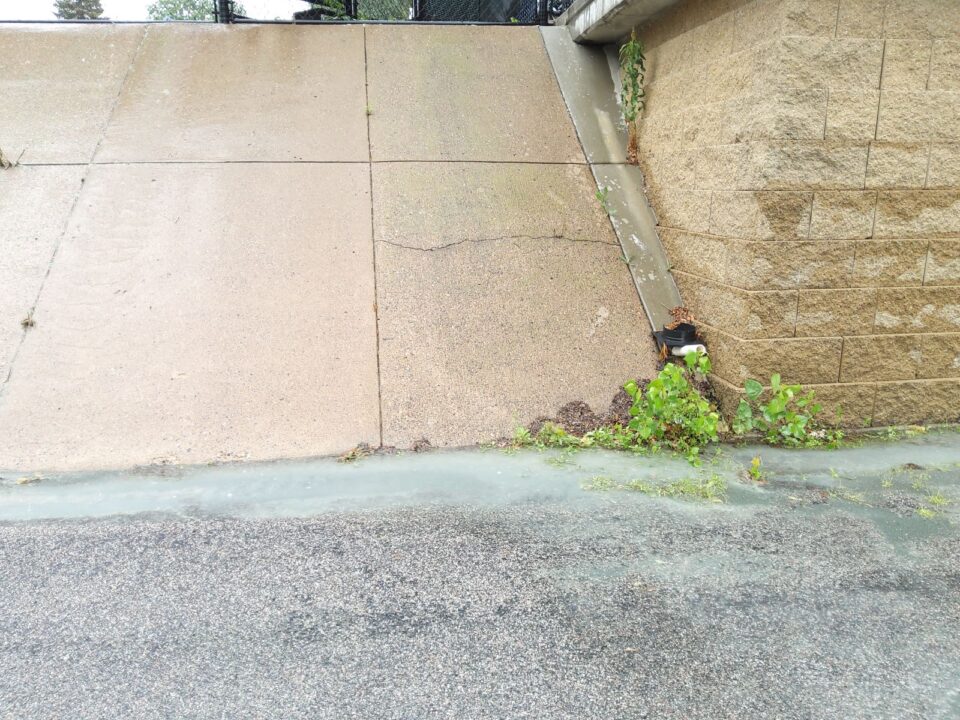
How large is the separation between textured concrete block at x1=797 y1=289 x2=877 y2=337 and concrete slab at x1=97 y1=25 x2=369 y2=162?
331 cm

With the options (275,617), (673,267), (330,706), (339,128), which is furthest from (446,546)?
(339,128)

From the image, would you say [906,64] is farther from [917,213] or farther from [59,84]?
[59,84]

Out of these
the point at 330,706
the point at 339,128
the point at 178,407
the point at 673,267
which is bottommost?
the point at 330,706

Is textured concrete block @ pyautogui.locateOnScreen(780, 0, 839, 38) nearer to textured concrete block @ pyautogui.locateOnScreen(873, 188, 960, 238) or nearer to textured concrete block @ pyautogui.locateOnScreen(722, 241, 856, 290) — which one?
textured concrete block @ pyautogui.locateOnScreen(873, 188, 960, 238)

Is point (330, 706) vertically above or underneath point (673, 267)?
underneath

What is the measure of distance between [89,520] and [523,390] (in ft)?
7.31

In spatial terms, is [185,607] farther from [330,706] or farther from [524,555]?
[524,555]

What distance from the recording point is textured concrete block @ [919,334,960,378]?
4039mm

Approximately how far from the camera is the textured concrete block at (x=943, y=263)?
395 cm

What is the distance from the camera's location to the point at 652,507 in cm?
315

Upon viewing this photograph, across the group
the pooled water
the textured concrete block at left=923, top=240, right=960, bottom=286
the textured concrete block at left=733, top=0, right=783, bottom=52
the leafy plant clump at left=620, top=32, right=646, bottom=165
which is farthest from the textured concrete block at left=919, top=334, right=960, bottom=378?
the leafy plant clump at left=620, top=32, right=646, bottom=165

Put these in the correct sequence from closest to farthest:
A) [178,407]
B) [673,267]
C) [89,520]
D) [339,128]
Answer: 1. [89,520]
2. [178,407]
3. [673,267]
4. [339,128]

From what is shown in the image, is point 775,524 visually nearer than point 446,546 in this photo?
No

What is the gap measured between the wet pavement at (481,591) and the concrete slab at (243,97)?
2.89 metres
